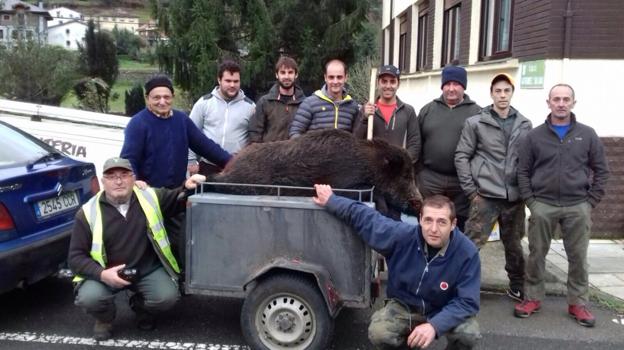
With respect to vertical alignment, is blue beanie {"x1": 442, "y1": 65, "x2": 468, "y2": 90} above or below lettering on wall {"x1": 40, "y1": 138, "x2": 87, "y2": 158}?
above

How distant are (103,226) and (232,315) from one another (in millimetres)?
1324

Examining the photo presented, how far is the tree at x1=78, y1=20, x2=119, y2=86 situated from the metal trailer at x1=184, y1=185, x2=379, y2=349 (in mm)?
23744

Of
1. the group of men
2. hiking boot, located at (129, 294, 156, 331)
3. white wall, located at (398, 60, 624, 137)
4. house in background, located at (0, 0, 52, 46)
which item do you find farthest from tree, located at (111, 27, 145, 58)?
hiking boot, located at (129, 294, 156, 331)

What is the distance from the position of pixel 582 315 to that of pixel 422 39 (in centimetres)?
1383

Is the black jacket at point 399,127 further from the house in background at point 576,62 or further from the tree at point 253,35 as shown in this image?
the tree at point 253,35

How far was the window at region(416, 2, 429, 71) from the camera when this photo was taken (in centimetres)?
1691

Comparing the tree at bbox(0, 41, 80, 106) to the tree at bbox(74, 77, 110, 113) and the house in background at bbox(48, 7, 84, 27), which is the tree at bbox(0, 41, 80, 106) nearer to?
the tree at bbox(74, 77, 110, 113)

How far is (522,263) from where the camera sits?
5.11 meters

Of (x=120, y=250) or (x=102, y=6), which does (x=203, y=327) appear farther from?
(x=102, y=6)

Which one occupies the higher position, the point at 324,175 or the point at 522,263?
the point at 324,175

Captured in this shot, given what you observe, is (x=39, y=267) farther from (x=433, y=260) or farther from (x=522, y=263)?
(x=522, y=263)

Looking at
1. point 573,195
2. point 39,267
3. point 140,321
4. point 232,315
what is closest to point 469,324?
point 573,195

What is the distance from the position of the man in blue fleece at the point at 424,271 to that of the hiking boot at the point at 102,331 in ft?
6.09

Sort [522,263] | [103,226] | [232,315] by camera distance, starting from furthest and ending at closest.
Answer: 1. [522,263]
2. [232,315]
3. [103,226]
